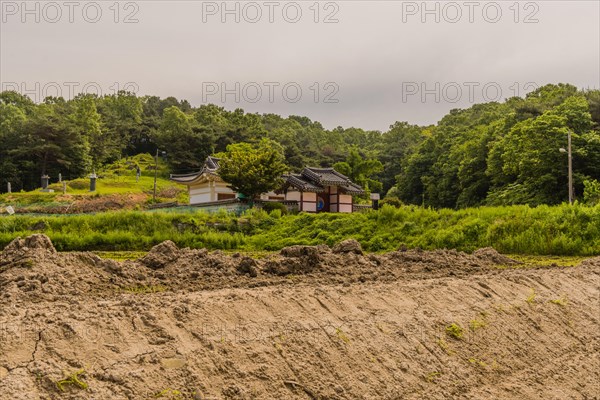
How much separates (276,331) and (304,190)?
86.4 ft

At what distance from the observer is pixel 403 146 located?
56594mm

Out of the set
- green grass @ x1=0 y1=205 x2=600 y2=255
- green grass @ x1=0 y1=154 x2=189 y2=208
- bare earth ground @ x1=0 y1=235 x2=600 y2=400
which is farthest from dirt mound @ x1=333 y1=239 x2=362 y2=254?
green grass @ x1=0 y1=154 x2=189 y2=208

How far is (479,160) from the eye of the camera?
34125 mm

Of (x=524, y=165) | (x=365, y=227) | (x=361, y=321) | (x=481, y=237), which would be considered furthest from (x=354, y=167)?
(x=361, y=321)

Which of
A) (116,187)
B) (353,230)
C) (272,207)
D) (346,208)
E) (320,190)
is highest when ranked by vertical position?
(116,187)

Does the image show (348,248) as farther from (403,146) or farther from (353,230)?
(403,146)

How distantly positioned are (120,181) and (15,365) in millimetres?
41042

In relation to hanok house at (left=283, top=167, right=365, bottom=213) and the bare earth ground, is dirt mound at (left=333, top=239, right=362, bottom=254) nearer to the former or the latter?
the bare earth ground

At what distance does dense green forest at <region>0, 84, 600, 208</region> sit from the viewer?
26605mm

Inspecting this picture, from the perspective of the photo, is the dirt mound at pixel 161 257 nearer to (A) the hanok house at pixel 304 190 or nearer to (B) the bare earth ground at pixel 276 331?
(B) the bare earth ground at pixel 276 331

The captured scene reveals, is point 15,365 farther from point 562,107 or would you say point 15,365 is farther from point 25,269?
point 562,107

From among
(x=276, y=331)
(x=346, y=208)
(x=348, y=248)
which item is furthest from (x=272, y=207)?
(x=276, y=331)

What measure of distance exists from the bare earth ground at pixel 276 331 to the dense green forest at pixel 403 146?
17967 mm

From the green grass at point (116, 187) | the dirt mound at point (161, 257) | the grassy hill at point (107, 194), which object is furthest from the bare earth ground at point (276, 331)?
the green grass at point (116, 187)
